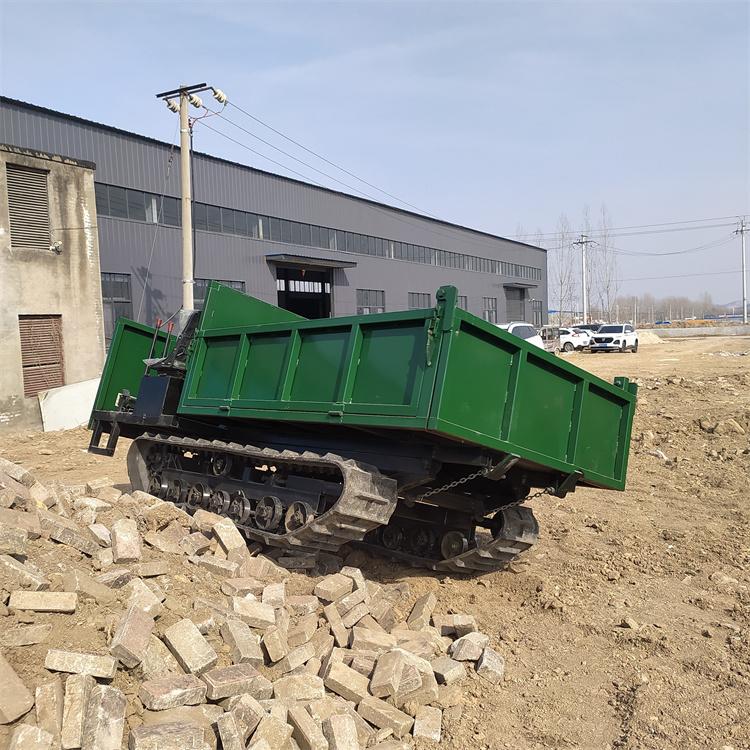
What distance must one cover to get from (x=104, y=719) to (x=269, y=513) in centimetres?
314

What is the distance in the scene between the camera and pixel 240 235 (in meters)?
27.4

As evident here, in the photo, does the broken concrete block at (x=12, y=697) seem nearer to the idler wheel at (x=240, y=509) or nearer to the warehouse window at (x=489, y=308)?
the idler wheel at (x=240, y=509)

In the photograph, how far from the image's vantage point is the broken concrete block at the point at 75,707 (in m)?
3.23

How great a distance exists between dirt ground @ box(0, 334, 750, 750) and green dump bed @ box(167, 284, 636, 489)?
1145mm

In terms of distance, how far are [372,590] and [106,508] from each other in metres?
2.62

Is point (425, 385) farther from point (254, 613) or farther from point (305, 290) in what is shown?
point (305, 290)

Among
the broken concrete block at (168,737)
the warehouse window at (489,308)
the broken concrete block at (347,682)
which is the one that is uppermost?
the warehouse window at (489,308)

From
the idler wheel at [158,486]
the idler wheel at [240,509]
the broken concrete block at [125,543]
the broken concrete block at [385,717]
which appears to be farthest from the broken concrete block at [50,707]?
the idler wheel at [158,486]

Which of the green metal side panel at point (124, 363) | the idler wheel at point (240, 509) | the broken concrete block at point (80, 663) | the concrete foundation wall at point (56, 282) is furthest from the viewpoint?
the concrete foundation wall at point (56, 282)

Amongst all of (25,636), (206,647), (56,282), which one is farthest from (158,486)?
(56,282)

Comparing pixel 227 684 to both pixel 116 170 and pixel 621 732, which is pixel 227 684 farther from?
pixel 116 170

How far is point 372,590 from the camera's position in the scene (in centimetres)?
Result: 590

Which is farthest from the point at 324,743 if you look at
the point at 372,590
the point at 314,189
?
the point at 314,189

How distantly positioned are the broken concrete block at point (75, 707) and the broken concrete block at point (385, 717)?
61.1 inches
